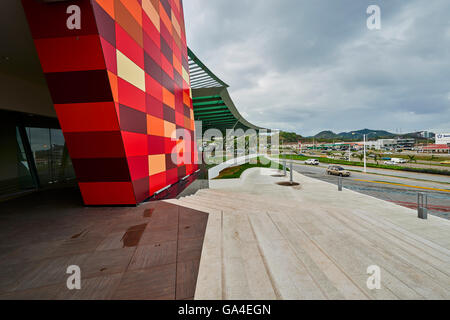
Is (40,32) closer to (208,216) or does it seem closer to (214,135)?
(208,216)

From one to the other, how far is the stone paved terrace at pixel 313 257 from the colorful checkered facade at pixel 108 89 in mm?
3981

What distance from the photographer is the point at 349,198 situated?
11641mm

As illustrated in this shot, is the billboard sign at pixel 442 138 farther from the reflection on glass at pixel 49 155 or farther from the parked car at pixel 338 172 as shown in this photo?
the reflection on glass at pixel 49 155

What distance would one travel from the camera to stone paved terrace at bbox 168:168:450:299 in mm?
2703

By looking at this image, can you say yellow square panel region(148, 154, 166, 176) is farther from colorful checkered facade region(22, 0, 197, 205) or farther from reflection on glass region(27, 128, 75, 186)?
reflection on glass region(27, 128, 75, 186)

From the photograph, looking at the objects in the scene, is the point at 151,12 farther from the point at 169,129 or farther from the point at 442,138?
the point at 442,138

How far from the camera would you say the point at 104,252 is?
12.3ft

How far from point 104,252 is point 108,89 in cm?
487

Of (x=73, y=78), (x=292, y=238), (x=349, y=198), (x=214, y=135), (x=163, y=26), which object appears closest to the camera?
(x=292, y=238)

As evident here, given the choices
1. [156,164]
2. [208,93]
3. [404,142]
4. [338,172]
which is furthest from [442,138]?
[156,164]

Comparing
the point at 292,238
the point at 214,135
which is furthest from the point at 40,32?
the point at 214,135

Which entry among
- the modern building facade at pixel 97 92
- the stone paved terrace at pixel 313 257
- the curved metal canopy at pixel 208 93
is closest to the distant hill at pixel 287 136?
the curved metal canopy at pixel 208 93

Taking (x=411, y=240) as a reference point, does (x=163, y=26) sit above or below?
above

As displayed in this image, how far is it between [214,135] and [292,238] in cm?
3894
